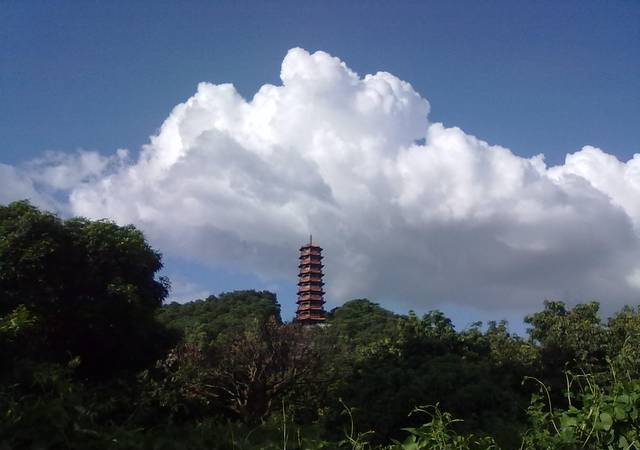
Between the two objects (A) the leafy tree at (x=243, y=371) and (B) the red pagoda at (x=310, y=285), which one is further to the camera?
(B) the red pagoda at (x=310, y=285)

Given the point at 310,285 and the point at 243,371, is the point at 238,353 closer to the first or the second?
the point at 243,371

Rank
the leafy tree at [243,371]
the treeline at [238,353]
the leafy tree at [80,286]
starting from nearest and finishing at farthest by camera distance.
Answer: the treeline at [238,353] → the leafy tree at [80,286] → the leafy tree at [243,371]

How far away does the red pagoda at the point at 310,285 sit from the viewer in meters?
46.9

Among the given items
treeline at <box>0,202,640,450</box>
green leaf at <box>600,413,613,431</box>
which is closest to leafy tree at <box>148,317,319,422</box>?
treeline at <box>0,202,640,450</box>

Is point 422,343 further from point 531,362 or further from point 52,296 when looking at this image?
point 52,296

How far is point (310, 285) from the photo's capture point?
48000 millimetres

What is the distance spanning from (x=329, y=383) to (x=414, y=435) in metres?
11.8

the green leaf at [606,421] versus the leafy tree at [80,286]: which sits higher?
the leafy tree at [80,286]

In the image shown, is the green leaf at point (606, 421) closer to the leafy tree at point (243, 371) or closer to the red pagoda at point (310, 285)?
the leafy tree at point (243, 371)

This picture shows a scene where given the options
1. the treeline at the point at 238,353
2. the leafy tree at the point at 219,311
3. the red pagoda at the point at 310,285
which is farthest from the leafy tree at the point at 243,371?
the red pagoda at the point at 310,285

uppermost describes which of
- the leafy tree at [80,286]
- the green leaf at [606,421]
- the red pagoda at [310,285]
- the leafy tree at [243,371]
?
the red pagoda at [310,285]

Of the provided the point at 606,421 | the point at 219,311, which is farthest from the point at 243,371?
the point at 219,311

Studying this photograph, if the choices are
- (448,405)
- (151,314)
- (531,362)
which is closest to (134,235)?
(151,314)

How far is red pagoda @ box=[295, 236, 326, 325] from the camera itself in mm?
46875
